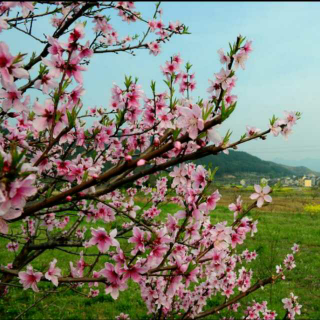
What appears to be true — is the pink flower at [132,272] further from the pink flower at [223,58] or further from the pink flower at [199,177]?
the pink flower at [223,58]

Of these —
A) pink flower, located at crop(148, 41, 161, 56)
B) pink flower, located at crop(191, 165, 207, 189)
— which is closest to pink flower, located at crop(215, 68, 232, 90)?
pink flower, located at crop(191, 165, 207, 189)

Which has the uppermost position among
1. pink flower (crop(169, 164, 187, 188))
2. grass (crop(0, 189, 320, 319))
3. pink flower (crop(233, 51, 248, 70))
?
pink flower (crop(233, 51, 248, 70))

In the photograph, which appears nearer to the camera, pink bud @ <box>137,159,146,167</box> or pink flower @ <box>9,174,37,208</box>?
pink flower @ <box>9,174,37,208</box>

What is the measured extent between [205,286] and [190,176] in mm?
2532

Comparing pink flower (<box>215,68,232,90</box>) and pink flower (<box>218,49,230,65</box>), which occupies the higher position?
pink flower (<box>218,49,230,65</box>)

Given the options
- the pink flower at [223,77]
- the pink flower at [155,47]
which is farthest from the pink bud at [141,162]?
the pink flower at [155,47]

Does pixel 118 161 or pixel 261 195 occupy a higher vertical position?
pixel 118 161

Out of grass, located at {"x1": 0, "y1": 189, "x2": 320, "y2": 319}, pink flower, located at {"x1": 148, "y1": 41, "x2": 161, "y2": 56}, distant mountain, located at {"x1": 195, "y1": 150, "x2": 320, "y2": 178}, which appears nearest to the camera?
pink flower, located at {"x1": 148, "y1": 41, "x2": 161, "y2": 56}

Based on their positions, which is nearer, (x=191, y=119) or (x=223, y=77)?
(x=191, y=119)

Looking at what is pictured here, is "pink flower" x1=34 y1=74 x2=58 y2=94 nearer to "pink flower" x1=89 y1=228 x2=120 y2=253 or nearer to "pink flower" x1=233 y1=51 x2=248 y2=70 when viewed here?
"pink flower" x1=89 y1=228 x2=120 y2=253

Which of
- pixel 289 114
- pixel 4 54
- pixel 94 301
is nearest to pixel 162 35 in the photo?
pixel 289 114

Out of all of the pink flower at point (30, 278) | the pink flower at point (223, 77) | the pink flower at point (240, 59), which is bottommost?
the pink flower at point (30, 278)

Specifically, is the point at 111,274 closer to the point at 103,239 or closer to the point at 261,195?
the point at 103,239

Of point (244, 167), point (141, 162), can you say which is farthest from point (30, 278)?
point (244, 167)
